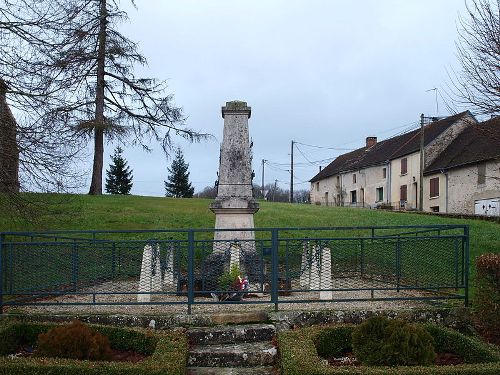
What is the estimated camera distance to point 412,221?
19797mm

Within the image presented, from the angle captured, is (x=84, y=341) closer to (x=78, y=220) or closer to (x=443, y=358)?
(x=443, y=358)

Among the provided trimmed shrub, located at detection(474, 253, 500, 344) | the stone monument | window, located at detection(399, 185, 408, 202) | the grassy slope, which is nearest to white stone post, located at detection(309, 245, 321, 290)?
the stone monument

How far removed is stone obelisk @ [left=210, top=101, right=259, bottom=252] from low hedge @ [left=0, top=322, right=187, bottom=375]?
12.3 feet

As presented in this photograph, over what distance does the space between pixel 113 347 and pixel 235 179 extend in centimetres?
453

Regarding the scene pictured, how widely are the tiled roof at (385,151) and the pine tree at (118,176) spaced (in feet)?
64.7

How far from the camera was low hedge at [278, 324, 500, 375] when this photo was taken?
5.15m

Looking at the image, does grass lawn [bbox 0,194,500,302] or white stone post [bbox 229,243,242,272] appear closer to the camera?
white stone post [bbox 229,243,242,272]

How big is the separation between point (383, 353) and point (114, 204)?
18055 millimetres

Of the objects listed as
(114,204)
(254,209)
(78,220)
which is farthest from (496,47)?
(114,204)

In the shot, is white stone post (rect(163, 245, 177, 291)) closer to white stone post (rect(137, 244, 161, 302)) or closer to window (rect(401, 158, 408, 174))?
white stone post (rect(137, 244, 161, 302))

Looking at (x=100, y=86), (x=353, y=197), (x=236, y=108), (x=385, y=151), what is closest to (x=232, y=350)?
(x=236, y=108)

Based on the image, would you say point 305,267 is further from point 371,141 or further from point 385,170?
point 371,141

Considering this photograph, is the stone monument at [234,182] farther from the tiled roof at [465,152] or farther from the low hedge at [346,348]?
the tiled roof at [465,152]

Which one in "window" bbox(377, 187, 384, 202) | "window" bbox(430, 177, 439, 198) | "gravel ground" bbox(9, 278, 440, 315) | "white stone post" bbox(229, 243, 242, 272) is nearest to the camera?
"gravel ground" bbox(9, 278, 440, 315)
